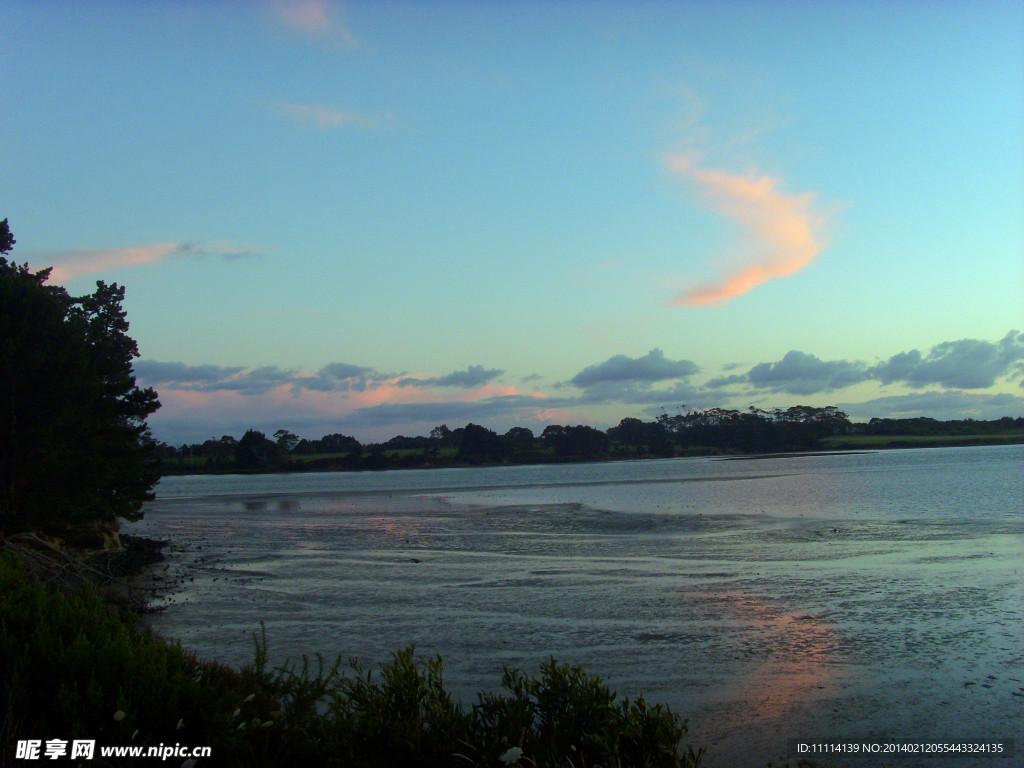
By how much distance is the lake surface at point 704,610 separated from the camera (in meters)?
8.97

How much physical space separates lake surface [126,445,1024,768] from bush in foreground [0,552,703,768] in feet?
7.75

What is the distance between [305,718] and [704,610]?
30.5ft

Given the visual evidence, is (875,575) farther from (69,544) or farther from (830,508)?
(69,544)

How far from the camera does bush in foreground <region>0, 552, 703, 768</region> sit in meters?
5.74

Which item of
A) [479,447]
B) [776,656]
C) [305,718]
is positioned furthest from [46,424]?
[479,447]

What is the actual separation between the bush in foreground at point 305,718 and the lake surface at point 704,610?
2.36 metres

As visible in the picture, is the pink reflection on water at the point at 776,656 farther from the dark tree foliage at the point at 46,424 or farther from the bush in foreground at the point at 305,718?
the dark tree foliage at the point at 46,424

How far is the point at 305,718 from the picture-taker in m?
6.66

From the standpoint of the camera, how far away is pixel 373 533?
3083 centimetres

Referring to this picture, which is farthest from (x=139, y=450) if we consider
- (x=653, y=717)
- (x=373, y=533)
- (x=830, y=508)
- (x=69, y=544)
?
(x=830, y=508)

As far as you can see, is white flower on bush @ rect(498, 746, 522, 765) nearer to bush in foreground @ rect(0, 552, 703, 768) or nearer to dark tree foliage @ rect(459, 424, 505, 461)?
bush in foreground @ rect(0, 552, 703, 768)

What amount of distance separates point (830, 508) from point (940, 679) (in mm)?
26786

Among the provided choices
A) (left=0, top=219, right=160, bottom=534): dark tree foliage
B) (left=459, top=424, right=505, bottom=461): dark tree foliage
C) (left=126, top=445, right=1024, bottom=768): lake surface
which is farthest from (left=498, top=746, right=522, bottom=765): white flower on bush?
(left=459, top=424, right=505, bottom=461): dark tree foliage

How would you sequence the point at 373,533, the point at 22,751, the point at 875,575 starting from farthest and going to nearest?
the point at 373,533 → the point at 875,575 → the point at 22,751
